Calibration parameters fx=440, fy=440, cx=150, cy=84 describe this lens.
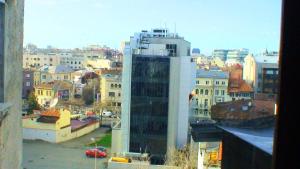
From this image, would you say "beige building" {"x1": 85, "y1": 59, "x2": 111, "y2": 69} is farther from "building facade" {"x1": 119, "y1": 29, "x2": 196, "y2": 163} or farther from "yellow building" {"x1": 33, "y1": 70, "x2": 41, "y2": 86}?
"building facade" {"x1": 119, "y1": 29, "x2": 196, "y2": 163}

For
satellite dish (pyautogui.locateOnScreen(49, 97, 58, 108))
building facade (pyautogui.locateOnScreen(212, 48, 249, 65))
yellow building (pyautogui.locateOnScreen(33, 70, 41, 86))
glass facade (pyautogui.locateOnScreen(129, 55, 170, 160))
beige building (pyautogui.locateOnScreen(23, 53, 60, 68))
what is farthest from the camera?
building facade (pyautogui.locateOnScreen(212, 48, 249, 65))

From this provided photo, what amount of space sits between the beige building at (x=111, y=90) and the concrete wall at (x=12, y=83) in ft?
38.6

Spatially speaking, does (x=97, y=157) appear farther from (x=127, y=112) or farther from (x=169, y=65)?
(x=169, y=65)

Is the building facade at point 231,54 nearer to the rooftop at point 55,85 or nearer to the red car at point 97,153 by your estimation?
the rooftop at point 55,85

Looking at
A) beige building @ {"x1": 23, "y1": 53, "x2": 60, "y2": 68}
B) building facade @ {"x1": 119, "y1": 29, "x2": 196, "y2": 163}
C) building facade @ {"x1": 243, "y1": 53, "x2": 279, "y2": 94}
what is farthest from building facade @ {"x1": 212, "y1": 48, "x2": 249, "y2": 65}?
building facade @ {"x1": 119, "y1": 29, "x2": 196, "y2": 163}

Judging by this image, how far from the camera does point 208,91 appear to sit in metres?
11.5

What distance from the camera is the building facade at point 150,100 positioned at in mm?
7098

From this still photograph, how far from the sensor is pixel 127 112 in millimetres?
7137

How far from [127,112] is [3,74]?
5.91 metres

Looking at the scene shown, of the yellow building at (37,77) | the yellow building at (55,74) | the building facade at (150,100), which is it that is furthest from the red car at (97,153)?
the yellow building at (55,74)

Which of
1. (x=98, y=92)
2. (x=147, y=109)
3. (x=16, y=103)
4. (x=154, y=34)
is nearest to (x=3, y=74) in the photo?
(x=16, y=103)

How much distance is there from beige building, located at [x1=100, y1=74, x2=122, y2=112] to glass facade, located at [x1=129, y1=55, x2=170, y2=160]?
6073mm

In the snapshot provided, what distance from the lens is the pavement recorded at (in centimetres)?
685

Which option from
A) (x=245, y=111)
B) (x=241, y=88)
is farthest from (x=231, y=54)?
(x=245, y=111)
